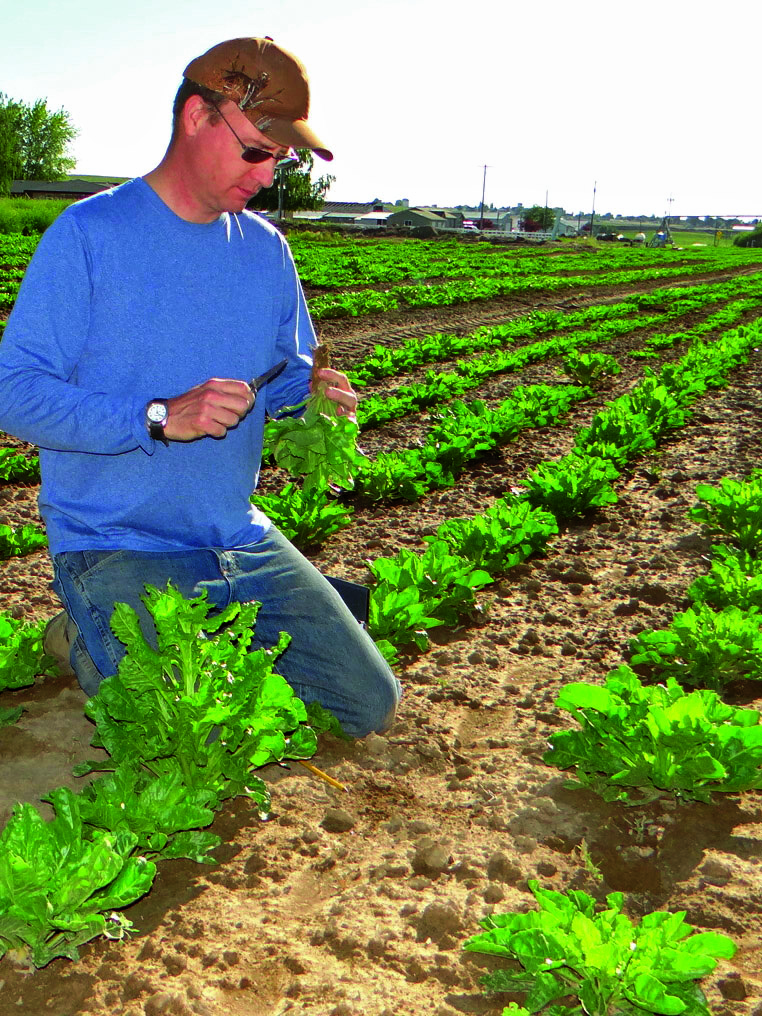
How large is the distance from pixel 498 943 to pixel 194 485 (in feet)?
5.62

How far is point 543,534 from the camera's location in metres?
4.80

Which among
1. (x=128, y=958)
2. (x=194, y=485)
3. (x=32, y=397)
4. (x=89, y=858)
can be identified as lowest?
(x=128, y=958)

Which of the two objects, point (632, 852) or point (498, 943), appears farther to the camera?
point (632, 852)

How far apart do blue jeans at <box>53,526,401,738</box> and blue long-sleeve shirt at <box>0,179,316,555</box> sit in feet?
0.28

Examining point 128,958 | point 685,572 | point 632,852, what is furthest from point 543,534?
point 128,958

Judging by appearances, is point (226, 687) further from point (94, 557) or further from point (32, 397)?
point (32, 397)

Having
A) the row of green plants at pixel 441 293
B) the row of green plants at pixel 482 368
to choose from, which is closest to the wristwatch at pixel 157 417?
the row of green plants at pixel 482 368

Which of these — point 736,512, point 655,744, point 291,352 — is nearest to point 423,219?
point 736,512

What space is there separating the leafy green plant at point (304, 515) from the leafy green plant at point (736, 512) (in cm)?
194

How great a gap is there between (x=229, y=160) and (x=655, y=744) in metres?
2.10

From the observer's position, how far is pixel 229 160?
2.76 meters

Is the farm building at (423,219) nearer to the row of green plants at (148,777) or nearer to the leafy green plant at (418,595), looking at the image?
the leafy green plant at (418,595)

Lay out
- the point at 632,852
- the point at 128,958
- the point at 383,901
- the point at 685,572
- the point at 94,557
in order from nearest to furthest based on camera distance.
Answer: the point at 128,958 < the point at 383,901 < the point at 632,852 < the point at 94,557 < the point at 685,572

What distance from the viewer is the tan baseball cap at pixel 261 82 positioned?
270cm
